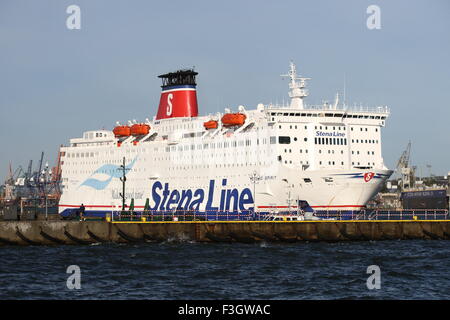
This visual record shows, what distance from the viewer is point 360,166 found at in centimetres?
6022

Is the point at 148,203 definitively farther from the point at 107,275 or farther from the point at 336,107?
the point at 107,275

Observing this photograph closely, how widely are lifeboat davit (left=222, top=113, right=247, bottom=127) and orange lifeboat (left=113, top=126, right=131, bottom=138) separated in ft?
49.0

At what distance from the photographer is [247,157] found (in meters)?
61.0

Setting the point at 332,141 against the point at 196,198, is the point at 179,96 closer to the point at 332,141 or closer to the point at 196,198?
the point at 196,198

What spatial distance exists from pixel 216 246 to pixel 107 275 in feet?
46.9

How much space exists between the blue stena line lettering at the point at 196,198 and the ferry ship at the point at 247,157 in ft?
0.27

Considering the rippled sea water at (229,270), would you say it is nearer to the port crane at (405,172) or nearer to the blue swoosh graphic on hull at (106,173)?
the blue swoosh graphic on hull at (106,173)

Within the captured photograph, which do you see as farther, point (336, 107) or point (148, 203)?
point (148, 203)

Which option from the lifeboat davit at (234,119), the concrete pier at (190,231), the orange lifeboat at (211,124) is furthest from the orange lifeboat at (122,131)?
the concrete pier at (190,231)

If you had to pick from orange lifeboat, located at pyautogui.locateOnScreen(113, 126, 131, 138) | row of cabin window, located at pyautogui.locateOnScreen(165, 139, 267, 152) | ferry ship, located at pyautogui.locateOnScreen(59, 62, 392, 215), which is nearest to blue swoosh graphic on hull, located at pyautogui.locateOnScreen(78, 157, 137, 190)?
ferry ship, located at pyautogui.locateOnScreen(59, 62, 392, 215)

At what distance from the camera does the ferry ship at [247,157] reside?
57.8 meters

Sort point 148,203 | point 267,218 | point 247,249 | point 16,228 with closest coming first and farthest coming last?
point 247,249 < point 16,228 < point 267,218 < point 148,203

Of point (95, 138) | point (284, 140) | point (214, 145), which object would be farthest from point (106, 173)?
point (284, 140)
